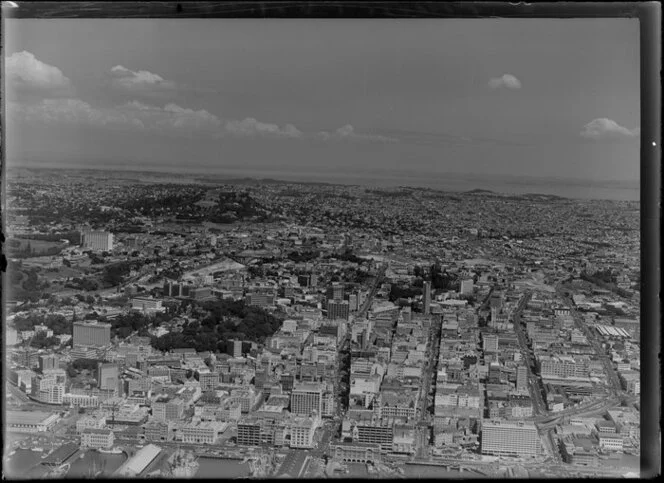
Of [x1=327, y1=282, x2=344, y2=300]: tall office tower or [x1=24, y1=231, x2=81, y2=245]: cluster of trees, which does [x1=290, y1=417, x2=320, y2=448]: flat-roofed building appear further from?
[x1=24, y1=231, x2=81, y2=245]: cluster of trees

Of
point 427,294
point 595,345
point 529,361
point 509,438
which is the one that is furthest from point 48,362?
point 595,345

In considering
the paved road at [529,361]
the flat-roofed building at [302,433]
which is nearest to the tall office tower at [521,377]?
the paved road at [529,361]

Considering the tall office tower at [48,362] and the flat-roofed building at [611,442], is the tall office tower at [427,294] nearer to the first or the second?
the flat-roofed building at [611,442]

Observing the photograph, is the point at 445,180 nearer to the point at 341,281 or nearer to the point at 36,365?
the point at 341,281

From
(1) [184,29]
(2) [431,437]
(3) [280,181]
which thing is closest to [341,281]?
(3) [280,181]

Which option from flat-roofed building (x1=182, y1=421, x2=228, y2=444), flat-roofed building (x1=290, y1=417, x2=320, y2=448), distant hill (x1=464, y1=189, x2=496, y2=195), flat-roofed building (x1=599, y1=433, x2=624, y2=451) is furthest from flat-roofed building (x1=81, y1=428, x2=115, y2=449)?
flat-roofed building (x1=599, y1=433, x2=624, y2=451)

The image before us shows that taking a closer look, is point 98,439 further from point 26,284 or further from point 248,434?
point 26,284
